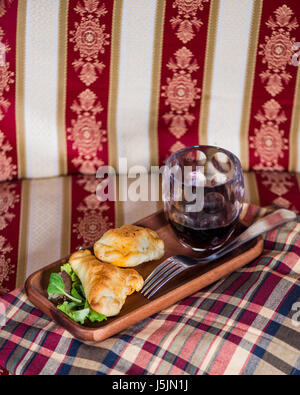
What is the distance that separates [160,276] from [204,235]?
0.32ft

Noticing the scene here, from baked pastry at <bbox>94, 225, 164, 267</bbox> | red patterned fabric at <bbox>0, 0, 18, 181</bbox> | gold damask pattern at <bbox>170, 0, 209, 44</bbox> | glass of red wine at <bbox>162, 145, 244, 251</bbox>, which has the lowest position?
baked pastry at <bbox>94, 225, 164, 267</bbox>

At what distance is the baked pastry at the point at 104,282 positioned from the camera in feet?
2.37

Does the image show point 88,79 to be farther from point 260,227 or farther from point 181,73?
point 260,227

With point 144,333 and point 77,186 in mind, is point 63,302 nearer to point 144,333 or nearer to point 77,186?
point 144,333

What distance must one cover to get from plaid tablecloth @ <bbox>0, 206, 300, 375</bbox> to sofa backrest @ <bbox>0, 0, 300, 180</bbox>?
0.42 metres

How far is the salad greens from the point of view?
2.38ft

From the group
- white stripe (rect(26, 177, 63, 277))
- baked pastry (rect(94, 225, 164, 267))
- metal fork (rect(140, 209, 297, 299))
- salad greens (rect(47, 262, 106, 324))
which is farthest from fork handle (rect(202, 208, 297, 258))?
white stripe (rect(26, 177, 63, 277))

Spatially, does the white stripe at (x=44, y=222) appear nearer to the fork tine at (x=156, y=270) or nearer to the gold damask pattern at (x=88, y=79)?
the gold damask pattern at (x=88, y=79)

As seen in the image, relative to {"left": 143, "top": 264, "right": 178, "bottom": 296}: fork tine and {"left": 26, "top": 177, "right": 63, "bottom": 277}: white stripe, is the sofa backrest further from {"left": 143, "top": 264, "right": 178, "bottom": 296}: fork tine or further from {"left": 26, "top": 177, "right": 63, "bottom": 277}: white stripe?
{"left": 143, "top": 264, "right": 178, "bottom": 296}: fork tine

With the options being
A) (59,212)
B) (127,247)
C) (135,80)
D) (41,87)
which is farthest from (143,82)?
(127,247)

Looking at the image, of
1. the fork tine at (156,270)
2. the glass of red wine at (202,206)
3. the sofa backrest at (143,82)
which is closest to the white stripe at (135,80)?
the sofa backrest at (143,82)

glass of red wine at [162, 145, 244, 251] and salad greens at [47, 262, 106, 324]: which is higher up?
glass of red wine at [162, 145, 244, 251]

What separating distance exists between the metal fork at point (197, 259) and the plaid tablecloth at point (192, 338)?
0.14ft

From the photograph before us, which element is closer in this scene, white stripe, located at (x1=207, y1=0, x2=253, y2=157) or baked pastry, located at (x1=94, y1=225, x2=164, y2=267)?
baked pastry, located at (x1=94, y1=225, x2=164, y2=267)
